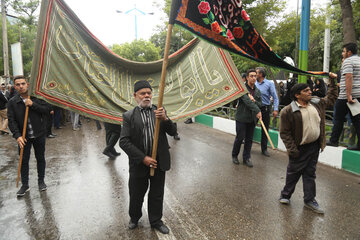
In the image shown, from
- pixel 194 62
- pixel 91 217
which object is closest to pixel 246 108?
pixel 194 62

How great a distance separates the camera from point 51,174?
5.21m

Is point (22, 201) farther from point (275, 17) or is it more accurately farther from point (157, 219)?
point (275, 17)

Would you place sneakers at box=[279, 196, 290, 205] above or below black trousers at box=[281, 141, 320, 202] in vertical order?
below

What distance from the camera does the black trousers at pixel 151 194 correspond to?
305 centimetres

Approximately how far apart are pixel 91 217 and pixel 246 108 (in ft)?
11.7

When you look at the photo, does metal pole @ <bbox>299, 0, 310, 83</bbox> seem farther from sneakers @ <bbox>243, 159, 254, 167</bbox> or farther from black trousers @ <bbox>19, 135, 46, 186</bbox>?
black trousers @ <bbox>19, 135, 46, 186</bbox>

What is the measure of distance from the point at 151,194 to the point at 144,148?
578mm

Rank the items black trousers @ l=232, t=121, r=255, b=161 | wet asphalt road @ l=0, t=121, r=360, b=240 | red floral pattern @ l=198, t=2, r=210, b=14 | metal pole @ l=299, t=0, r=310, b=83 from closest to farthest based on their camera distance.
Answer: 1. red floral pattern @ l=198, t=2, r=210, b=14
2. wet asphalt road @ l=0, t=121, r=360, b=240
3. black trousers @ l=232, t=121, r=255, b=161
4. metal pole @ l=299, t=0, r=310, b=83

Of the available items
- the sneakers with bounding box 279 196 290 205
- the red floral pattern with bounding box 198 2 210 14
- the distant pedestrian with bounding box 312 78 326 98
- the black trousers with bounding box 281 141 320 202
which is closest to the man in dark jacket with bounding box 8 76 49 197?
the red floral pattern with bounding box 198 2 210 14

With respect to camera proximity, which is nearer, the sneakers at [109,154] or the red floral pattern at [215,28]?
the red floral pattern at [215,28]

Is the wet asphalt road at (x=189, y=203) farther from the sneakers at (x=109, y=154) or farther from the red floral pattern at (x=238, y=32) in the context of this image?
the red floral pattern at (x=238, y=32)

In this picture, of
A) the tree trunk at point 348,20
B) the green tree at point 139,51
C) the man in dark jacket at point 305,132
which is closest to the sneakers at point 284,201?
the man in dark jacket at point 305,132

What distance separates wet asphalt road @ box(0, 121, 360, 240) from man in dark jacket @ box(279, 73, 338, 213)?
48cm

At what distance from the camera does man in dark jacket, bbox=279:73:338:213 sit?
3463 mm
